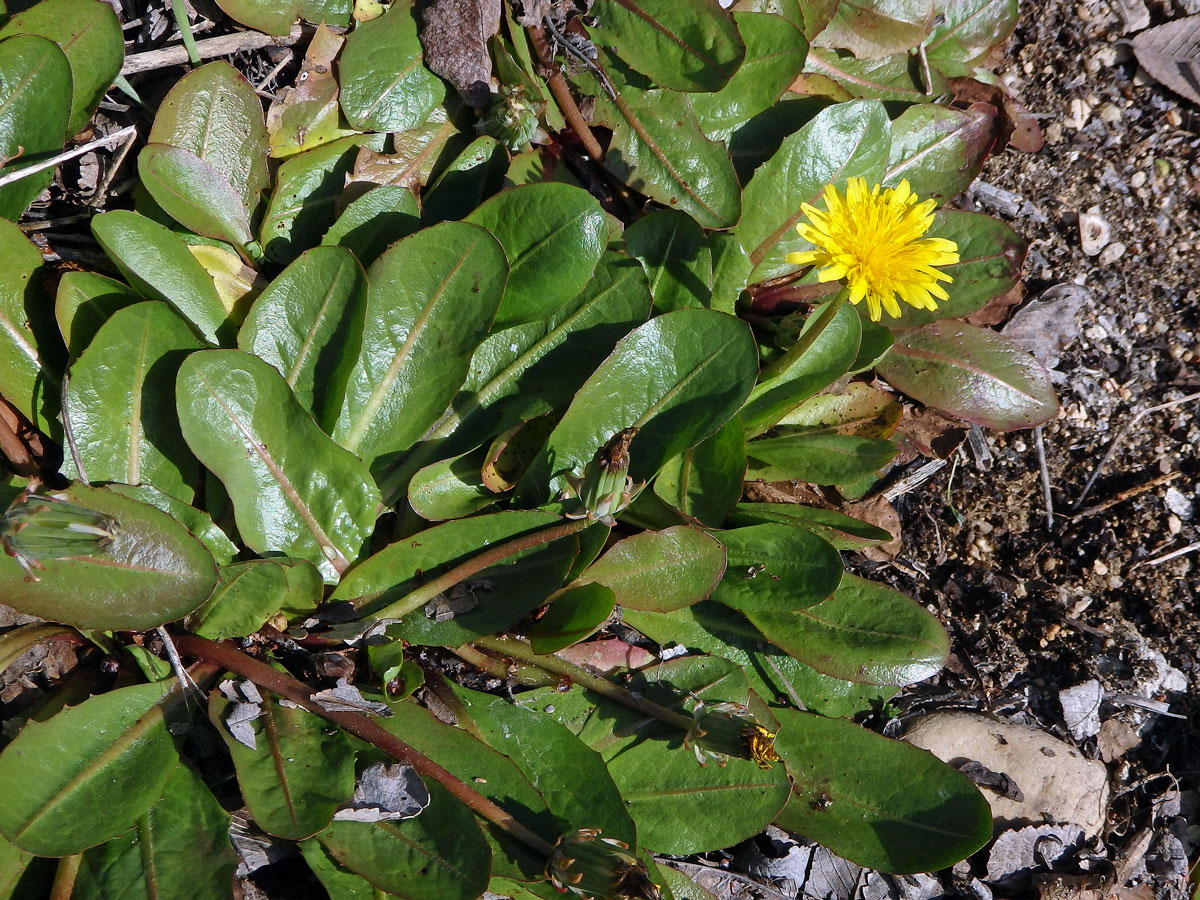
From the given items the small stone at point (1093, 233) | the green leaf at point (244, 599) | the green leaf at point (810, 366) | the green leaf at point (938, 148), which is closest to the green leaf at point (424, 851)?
the green leaf at point (244, 599)

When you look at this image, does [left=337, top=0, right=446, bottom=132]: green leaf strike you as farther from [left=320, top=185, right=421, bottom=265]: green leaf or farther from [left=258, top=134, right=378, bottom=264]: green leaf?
[left=320, top=185, right=421, bottom=265]: green leaf

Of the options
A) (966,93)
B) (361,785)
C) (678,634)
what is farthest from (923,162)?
(361,785)

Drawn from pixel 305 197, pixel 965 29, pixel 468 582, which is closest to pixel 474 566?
pixel 468 582

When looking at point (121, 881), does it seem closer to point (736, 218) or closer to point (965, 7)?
point (736, 218)

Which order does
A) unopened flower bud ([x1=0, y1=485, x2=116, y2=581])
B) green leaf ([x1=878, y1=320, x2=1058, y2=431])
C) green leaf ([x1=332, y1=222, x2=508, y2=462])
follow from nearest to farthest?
unopened flower bud ([x1=0, y1=485, x2=116, y2=581]), green leaf ([x1=332, y1=222, x2=508, y2=462]), green leaf ([x1=878, y1=320, x2=1058, y2=431])

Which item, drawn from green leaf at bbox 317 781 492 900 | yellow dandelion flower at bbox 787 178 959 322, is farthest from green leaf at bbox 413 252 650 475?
green leaf at bbox 317 781 492 900

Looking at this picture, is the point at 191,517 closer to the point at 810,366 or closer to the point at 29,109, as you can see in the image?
the point at 29,109
